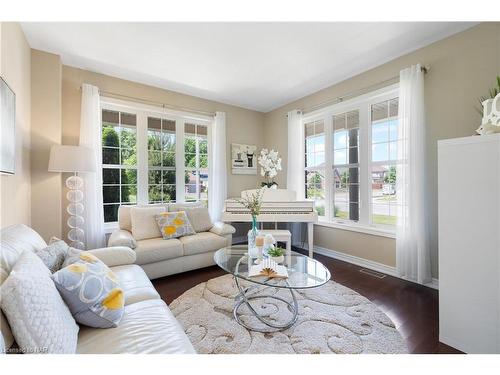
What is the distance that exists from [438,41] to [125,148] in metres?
4.25

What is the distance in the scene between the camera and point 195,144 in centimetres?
417

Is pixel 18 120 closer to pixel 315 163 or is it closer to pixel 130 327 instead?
pixel 130 327

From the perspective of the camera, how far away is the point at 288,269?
76.5 inches

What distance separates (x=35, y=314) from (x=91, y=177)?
8.46 ft

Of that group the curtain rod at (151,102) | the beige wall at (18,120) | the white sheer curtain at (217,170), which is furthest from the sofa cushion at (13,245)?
the white sheer curtain at (217,170)

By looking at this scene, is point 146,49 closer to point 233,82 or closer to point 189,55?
point 189,55

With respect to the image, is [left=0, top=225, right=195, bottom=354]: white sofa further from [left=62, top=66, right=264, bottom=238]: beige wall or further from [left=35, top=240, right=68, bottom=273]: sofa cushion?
[left=62, top=66, right=264, bottom=238]: beige wall

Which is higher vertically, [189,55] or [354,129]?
[189,55]

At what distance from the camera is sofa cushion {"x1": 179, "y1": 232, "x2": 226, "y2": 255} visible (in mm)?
2869

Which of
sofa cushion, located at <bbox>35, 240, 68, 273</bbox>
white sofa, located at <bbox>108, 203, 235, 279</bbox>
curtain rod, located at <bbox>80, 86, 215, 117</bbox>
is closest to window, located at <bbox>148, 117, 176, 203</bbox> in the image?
curtain rod, located at <bbox>80, 86, 215, 117</bbox>

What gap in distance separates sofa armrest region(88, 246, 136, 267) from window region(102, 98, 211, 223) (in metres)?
1.61

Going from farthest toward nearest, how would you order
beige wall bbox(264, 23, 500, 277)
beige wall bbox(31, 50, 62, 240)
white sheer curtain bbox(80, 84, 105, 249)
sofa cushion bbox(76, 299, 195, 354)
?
white sheer curtain bbox(80, 84, 105, 249) → beige wall bbox(31, 50, 62, 240) → beige wall bbox(264, 23, 500, 277) → sofa cushion bbox(76, 299, 195, 354)

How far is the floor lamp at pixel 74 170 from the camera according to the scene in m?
2.54
